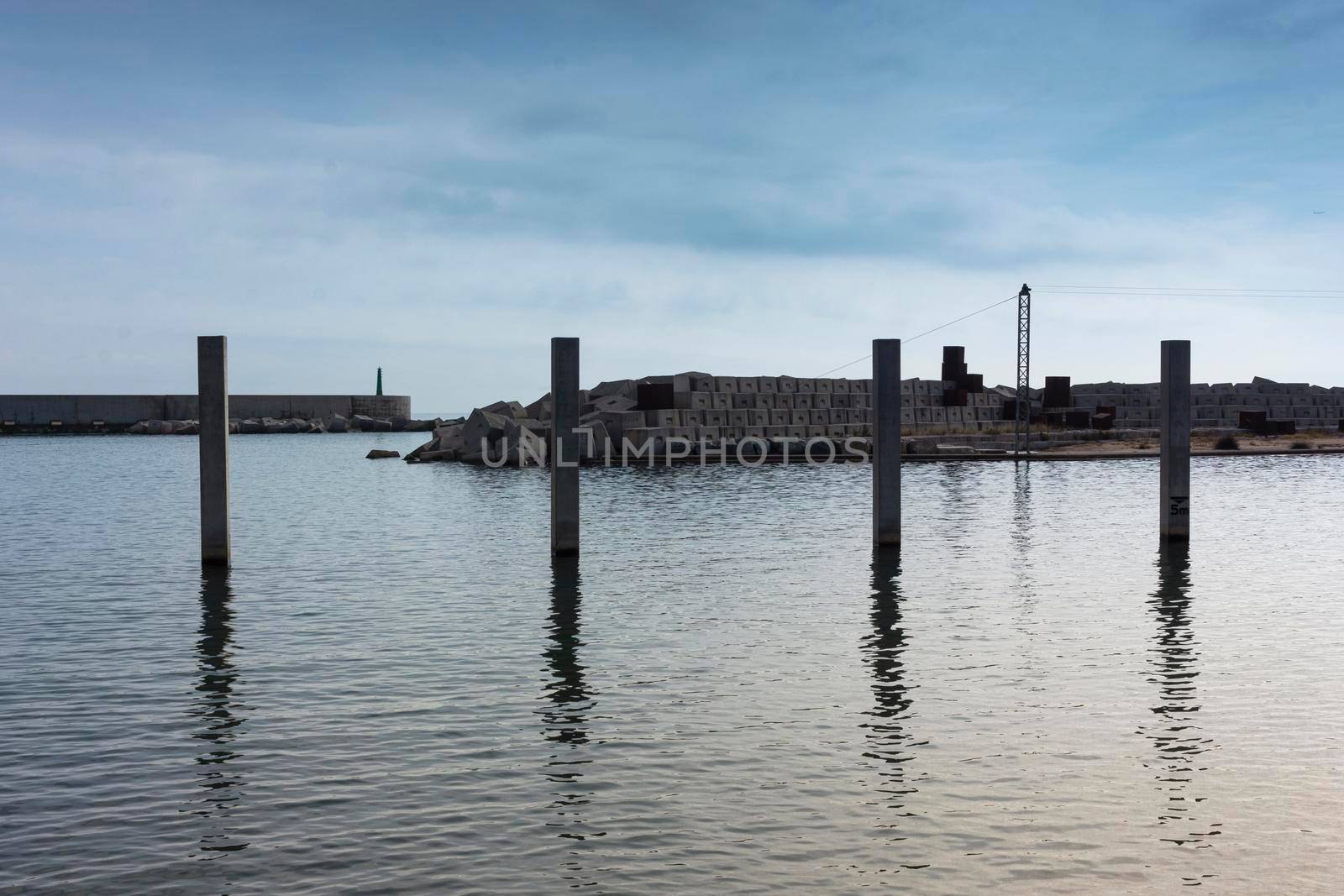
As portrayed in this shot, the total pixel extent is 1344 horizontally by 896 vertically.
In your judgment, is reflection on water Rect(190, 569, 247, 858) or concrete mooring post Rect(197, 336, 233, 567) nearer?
reflection on water Rect(190, 569, 247, 858)

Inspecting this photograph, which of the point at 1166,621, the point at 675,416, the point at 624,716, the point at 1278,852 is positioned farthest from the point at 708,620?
the point at 675,416

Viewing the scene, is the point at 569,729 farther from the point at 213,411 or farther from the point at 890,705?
the point at 213,411

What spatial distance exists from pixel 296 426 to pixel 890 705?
121915 mm

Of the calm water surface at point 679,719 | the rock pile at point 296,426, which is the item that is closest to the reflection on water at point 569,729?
the calm water surface at point 679,719

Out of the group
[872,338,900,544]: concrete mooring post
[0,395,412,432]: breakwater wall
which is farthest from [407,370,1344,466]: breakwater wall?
[0,395,412,432]: breakwater wall

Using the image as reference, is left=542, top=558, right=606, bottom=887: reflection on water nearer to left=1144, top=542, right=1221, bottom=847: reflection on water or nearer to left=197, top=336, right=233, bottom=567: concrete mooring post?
left=1144, top=542, right=1221, bottom=847: reflection on water

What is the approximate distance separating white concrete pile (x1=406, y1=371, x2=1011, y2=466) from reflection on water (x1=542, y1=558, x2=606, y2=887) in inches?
1557

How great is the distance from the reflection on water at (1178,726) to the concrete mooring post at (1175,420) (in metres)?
4.73

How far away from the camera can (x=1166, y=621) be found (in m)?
13.6

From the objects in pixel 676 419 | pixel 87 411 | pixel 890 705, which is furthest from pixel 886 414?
pixel 87 411

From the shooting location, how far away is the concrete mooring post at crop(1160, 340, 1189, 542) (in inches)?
766

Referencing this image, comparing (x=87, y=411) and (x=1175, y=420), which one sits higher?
(x=87, y=411)

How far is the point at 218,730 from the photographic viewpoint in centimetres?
920

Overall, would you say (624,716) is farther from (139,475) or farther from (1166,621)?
(139,475)
